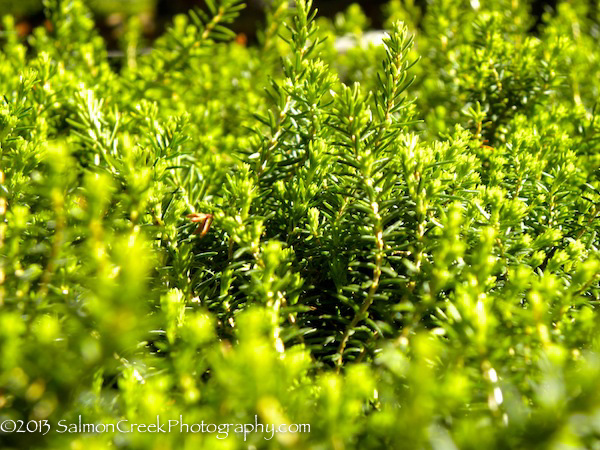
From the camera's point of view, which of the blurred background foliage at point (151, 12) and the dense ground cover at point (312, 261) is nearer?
the dense ground cover at point (312, 261)

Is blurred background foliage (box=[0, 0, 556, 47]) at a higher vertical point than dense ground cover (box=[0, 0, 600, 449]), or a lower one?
lower

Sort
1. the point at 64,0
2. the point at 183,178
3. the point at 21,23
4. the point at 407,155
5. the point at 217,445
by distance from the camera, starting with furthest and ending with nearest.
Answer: the point at 21,23, the point at 64,0, the point at 183,178, the point at 407,155, the point at 217,445

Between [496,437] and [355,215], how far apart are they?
0.54 m

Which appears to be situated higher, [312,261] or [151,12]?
[312,261]

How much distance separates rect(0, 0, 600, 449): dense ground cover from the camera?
0.64 metres

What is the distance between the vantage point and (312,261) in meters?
1.10

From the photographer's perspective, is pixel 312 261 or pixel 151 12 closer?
pixel 312 261

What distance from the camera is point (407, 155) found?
985mm

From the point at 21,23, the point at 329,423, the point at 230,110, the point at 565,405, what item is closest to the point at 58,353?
the point at 329,423

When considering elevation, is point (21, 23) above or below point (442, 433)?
below

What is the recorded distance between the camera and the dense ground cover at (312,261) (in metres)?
0.64

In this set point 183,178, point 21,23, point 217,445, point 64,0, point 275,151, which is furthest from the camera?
point 21,23

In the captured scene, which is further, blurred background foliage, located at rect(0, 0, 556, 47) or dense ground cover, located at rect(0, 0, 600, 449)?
blurred background foliage, located at rect(0, 0, 556, 47)

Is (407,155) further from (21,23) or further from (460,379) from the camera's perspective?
(21,23)
